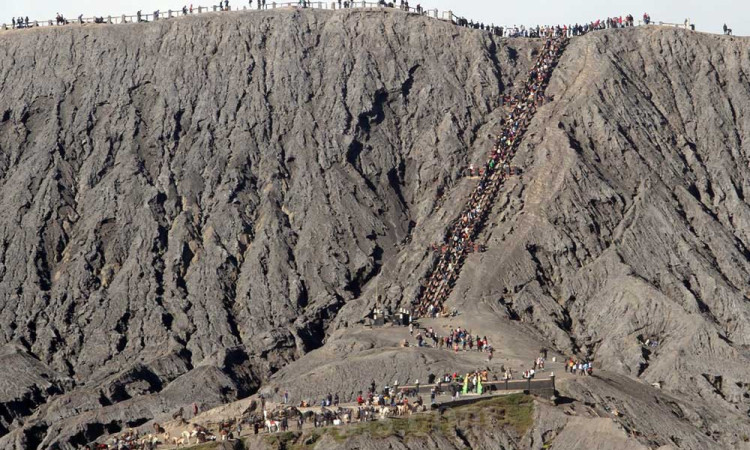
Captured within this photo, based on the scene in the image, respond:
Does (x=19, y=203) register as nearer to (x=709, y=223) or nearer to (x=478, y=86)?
(x=478, y=86)

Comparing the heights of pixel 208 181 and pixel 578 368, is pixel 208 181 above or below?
above

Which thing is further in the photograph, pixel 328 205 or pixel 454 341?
pixel 328 205

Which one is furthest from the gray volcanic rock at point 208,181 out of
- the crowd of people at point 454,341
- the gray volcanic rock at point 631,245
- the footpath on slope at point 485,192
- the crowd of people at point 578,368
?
the crowd of people at point 578,368

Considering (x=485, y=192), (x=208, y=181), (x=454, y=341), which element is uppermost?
(x=208, y=181)

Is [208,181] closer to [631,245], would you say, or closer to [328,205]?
[328,205]

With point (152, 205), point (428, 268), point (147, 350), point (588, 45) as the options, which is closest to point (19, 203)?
point (152, 205)

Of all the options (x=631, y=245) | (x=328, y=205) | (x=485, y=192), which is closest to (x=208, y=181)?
(x=328, y=205)
